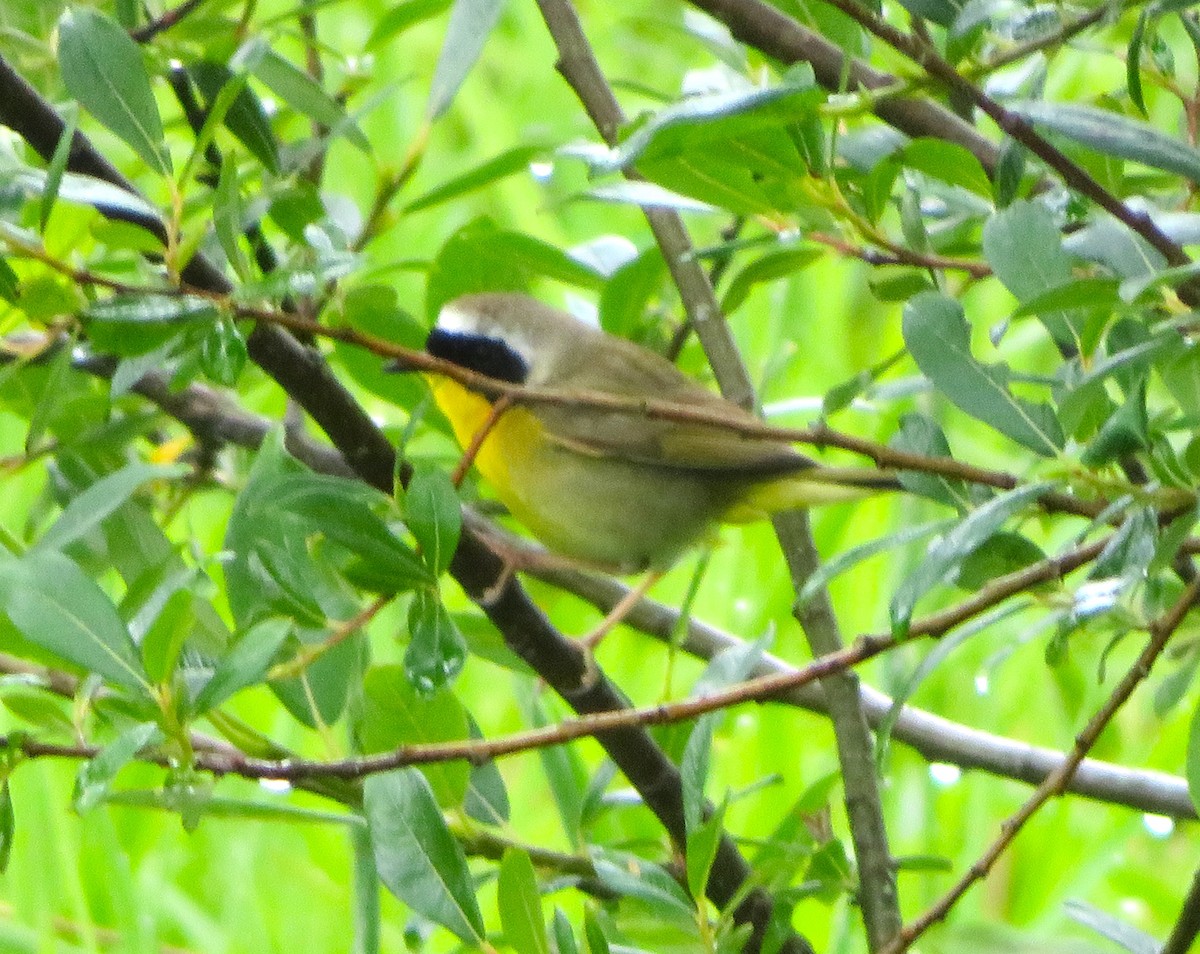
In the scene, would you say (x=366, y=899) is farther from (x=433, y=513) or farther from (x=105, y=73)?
(x=105, y=73)

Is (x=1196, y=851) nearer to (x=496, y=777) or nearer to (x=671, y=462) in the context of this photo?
(x=671, y=462)

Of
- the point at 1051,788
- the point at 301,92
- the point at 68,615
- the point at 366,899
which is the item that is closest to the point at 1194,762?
the point at 1051,788

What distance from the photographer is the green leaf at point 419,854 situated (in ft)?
3.26

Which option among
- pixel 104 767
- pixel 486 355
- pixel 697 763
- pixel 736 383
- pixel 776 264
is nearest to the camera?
pixel 104 767

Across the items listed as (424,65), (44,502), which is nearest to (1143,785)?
(44,502)

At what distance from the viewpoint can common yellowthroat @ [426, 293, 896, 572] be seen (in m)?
2.26

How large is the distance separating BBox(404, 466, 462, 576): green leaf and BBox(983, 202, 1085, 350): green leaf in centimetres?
36

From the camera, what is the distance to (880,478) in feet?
6.45

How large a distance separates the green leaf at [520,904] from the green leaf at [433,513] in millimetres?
187

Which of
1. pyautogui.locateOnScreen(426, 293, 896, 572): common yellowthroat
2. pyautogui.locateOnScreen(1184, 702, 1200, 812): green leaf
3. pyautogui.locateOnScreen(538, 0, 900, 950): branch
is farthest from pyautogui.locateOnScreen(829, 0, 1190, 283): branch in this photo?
pyautogui.locateOnScreen(426, 293, 896, 572): common yellowthroat

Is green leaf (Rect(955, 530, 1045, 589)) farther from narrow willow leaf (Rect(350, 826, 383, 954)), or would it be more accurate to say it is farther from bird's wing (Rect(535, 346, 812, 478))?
bird's wing (Rect(535, 346, 812, 478))

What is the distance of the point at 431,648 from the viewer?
0.98 meters

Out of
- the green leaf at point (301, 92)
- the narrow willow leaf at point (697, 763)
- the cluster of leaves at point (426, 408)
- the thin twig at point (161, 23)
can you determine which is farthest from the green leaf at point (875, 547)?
the thin twig at point (161, 23)

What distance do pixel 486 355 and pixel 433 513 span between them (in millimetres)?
1637
